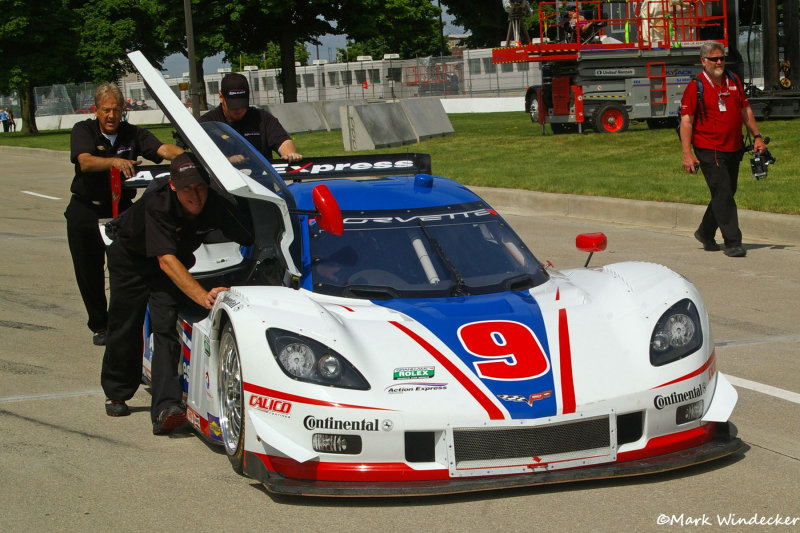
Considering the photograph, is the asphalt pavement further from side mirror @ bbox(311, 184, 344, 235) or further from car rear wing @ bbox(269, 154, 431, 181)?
car rear wing @ bbox(269, 154, 431, 181)

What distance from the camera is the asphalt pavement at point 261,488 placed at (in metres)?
4.40

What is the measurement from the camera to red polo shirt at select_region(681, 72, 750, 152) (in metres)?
10.7

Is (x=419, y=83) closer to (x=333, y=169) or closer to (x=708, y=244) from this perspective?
(x=708, y=244)

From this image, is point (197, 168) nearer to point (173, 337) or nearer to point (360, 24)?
point (173, 337)

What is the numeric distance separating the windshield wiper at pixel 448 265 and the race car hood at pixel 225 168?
75cm

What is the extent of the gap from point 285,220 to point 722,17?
22269 millimetres

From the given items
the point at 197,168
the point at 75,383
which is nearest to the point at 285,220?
the point at 197,168

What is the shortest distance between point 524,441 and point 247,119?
469cm

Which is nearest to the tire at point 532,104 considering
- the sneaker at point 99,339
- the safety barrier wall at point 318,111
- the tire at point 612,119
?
the safety barrier wall at point 318,111

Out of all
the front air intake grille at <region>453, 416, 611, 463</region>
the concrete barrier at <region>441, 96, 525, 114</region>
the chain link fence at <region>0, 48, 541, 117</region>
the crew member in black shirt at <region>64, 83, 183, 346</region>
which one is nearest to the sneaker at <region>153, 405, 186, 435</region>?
the front air intake grille at <region>453, 416, 611, 463</region>

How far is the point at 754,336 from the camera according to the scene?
7602 millimetres

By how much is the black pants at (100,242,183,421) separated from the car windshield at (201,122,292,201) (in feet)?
2.43

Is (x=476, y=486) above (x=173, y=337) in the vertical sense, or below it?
below

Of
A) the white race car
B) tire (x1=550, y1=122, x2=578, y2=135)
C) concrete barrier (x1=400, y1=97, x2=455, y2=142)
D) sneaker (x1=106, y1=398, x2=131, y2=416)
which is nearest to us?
the white race car
